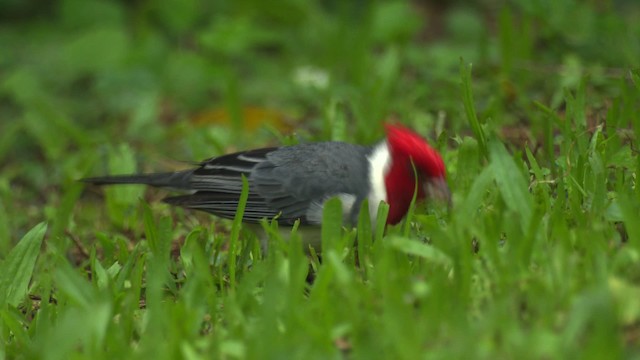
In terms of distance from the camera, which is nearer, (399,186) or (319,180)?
(399,186)

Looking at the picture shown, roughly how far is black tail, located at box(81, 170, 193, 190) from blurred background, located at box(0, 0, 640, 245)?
0.25 metres

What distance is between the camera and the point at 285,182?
3.87 metres

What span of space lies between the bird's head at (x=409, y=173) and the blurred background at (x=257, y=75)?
83 cm

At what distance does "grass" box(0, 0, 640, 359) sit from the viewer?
8.37 ft

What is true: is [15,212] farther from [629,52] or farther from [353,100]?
[629,52]

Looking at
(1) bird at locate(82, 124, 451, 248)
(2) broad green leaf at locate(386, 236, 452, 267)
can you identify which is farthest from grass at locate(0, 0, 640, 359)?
(1) bird at locate(82, 124, 451, 248)

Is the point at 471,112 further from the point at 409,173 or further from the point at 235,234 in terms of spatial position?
the point at 235,234

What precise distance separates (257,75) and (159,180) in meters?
2.82

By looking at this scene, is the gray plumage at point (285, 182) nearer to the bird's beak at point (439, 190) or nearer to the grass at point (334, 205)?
the grass at point (334, 205)

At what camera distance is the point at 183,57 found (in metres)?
6.79

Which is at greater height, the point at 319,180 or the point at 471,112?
the point at 471,112

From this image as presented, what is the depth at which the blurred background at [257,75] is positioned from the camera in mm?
5066

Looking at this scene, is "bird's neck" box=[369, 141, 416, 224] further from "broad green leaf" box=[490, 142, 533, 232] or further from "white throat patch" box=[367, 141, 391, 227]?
"broad green leaf" box=[490, 142, 533, 232]

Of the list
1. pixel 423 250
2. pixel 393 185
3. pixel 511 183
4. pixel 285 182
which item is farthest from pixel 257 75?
pixel 423 250
